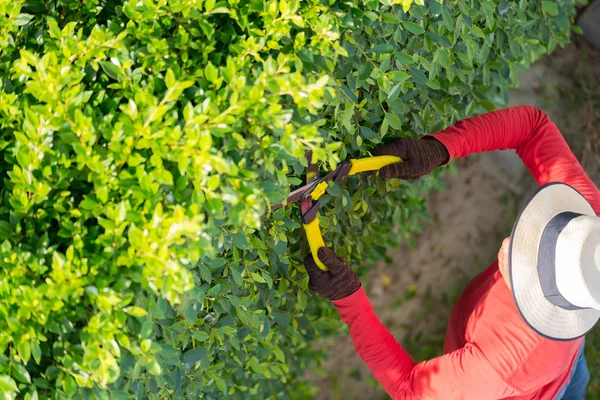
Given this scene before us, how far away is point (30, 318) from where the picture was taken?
1.63 m

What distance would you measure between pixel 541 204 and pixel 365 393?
2133mm

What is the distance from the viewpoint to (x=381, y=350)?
2.33 meters

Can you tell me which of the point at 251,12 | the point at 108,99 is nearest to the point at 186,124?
the point at 108,99

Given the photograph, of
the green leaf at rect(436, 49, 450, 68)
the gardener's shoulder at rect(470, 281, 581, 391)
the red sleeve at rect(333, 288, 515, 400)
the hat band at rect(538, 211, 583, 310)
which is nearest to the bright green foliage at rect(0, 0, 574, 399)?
the green leaf at rect(436, 49, 450, 68)

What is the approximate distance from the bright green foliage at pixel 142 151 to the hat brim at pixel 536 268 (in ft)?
2.04

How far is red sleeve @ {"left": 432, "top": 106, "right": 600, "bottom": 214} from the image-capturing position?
234cm

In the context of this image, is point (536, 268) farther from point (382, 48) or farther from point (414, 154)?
point (382, 48)

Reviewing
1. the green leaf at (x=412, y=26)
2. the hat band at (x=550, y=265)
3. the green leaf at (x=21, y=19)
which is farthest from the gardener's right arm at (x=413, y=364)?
the green leaf at (x=21, y=19)

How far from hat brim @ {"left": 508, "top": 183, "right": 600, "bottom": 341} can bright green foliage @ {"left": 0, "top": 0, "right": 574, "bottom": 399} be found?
2.04ft

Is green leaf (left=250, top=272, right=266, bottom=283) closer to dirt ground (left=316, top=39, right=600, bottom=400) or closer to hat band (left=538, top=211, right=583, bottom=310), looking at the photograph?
hat band (left=538, top=211, right=583, bottom=310)

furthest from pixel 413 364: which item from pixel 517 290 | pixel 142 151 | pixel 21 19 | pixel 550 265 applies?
pixel 21 19

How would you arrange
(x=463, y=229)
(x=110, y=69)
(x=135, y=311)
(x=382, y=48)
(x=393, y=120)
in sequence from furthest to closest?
1. (x=463, y=229)
2. (x=393, y=120)
3. (x=382, y=48)
4. (x=110, y=69)
5. (x=135, y=311)

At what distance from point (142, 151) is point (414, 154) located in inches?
40.6

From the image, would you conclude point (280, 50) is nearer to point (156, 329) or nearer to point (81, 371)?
point (156, 329)
